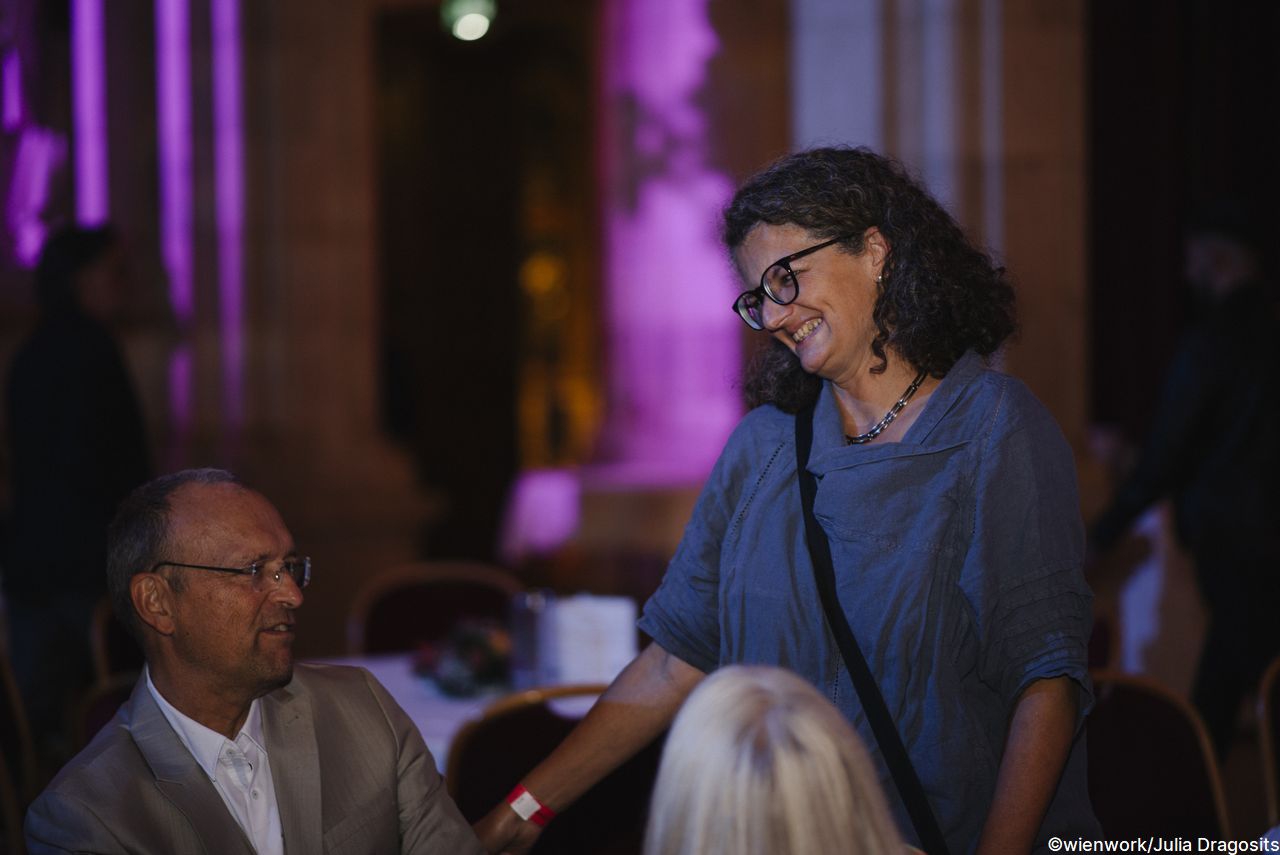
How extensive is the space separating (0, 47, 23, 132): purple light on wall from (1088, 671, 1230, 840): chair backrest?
15.1 ft

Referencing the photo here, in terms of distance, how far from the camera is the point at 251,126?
6781mm

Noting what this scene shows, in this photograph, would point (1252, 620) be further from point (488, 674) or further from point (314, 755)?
point (314, 755)

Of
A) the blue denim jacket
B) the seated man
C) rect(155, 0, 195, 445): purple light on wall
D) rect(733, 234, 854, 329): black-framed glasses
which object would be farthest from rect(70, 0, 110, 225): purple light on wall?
the blue denim jacket

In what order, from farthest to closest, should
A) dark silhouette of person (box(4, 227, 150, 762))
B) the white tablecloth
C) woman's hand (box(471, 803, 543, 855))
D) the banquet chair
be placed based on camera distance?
1. dark silhouette of person (box(4, 227, 150, 762))
2. the white tablecloth
3. the banquet chair
4. woman's hand (box(471, 803, 543, 855))

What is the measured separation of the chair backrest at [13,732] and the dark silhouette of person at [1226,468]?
3.26m

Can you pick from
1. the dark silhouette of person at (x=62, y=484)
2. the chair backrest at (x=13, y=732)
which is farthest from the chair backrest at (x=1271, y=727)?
the dark silhouette of person at (x=62, y=484)

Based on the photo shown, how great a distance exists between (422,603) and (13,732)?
146 centimetres

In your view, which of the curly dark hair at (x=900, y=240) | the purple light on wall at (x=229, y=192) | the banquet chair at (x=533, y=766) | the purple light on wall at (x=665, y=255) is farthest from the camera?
the purple light on wall at (x=229, y=192)

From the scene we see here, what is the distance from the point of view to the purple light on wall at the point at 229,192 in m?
6.69

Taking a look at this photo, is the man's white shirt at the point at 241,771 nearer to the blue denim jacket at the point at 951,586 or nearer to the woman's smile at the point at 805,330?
the blue denim jacket at the point at 951,586

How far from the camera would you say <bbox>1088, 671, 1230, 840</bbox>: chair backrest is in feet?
8.73

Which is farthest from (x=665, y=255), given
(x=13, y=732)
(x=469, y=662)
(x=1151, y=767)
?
(x=1151, y=767)

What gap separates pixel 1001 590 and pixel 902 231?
0.51 meters

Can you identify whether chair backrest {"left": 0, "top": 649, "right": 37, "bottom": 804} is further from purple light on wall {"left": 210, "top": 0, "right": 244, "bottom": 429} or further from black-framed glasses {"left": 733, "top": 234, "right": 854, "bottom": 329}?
purple light on wall {"left": 210, "top": 0, "right": 244, "bottom": 429}
